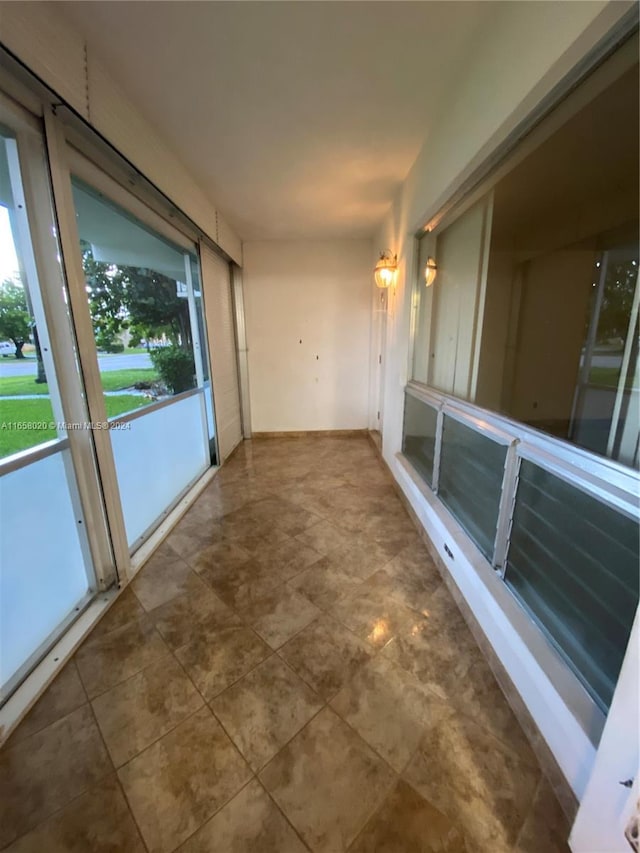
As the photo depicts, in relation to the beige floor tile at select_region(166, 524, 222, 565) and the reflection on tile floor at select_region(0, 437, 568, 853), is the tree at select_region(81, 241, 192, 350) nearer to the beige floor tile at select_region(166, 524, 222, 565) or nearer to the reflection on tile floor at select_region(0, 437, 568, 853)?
the beige floor tile at select_region(166, 524, 222, 565)

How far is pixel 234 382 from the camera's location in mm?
4410

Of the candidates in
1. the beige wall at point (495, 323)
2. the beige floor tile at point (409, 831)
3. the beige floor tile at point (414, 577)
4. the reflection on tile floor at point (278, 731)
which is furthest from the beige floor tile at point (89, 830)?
the beige wall at point (495, 323)

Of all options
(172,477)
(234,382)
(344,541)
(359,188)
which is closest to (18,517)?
(172,477)

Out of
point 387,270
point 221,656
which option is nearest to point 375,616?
point 221,656

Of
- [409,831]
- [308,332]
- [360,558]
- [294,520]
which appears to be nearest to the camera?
[409,831]

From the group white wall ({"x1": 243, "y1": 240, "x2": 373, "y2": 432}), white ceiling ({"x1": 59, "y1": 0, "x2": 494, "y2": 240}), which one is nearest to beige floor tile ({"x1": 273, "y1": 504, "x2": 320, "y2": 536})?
white wall ({"x1": 243, "y1": 240, "x2": 373, "y2": 432})

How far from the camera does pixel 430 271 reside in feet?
8.74

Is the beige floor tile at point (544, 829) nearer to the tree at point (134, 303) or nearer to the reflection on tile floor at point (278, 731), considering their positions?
the reflection on tile floor at point (278, 731)

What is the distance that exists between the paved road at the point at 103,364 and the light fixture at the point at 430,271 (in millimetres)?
2452

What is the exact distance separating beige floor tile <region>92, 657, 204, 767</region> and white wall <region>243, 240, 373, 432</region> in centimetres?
377

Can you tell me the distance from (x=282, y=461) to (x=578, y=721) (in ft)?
10.9

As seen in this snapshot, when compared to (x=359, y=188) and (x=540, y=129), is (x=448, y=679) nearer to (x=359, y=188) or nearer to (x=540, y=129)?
(x=540, y=129)

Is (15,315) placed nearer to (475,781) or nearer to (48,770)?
(48,770)

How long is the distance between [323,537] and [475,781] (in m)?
1.47
